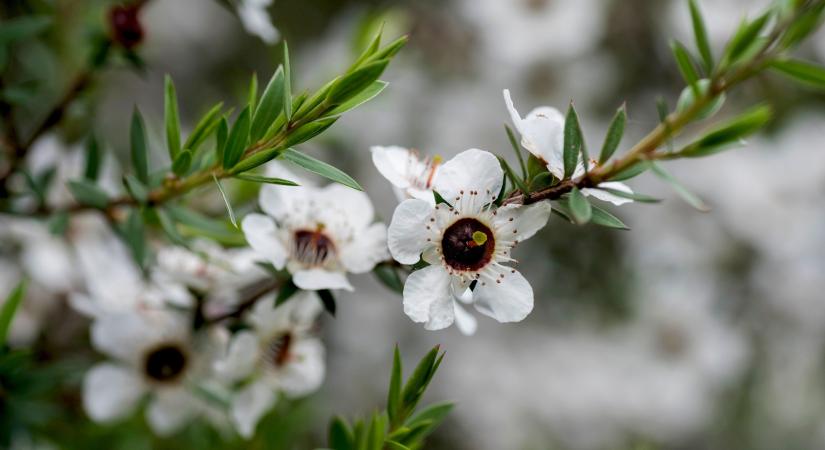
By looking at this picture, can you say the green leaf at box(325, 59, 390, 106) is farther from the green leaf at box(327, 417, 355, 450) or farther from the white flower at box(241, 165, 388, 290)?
the green leaf at box(327, 417, 355, 450)

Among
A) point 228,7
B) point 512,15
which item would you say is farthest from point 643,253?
point 228,7

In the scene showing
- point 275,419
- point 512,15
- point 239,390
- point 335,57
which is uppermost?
point 512,15

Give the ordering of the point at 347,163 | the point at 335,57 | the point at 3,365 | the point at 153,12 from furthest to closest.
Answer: the point at 153,12 → the point at 347,163 → the point at 335,57 → the point at 3,365

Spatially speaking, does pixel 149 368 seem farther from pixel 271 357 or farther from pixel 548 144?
pixel 548 144

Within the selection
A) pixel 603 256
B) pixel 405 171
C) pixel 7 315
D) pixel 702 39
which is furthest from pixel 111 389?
pixel 603 256

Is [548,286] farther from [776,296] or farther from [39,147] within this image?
[39,147]
